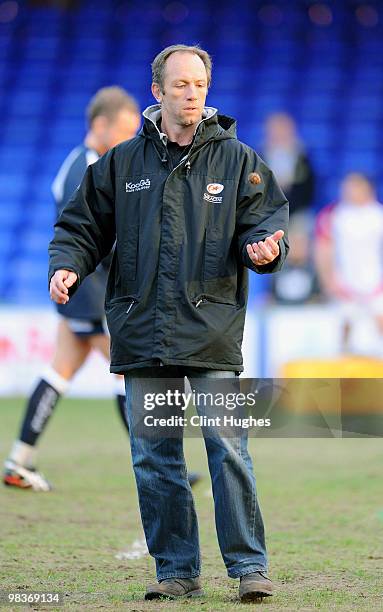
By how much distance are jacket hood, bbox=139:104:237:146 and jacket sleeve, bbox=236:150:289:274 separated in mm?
139

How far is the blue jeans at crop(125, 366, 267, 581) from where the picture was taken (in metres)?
4.41

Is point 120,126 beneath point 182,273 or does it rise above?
above

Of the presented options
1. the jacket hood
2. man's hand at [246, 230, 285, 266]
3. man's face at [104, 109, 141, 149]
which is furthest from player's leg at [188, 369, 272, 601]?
man's face at [104, 109, 141, 149]

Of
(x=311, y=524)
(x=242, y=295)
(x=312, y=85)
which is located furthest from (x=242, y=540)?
(x=312, y=85)

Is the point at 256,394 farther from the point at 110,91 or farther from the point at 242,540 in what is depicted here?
the point at 110,91

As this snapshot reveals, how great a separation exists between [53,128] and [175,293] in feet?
49.7

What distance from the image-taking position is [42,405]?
7434 mm

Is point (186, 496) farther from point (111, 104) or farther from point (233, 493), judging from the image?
point (111, 104)

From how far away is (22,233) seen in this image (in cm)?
1773

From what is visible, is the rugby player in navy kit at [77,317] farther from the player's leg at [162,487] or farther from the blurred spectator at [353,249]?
the blurred spectator at [353,249]

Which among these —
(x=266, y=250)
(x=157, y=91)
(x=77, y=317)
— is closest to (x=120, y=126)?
(x=77, y=317)

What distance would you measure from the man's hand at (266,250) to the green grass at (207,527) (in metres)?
1.17

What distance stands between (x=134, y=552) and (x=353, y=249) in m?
8.60

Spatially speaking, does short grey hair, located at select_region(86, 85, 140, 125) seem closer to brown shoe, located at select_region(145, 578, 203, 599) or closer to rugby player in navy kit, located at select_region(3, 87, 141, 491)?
rugby player in navy kit, located at select_region(3, 87, 141, 491)
